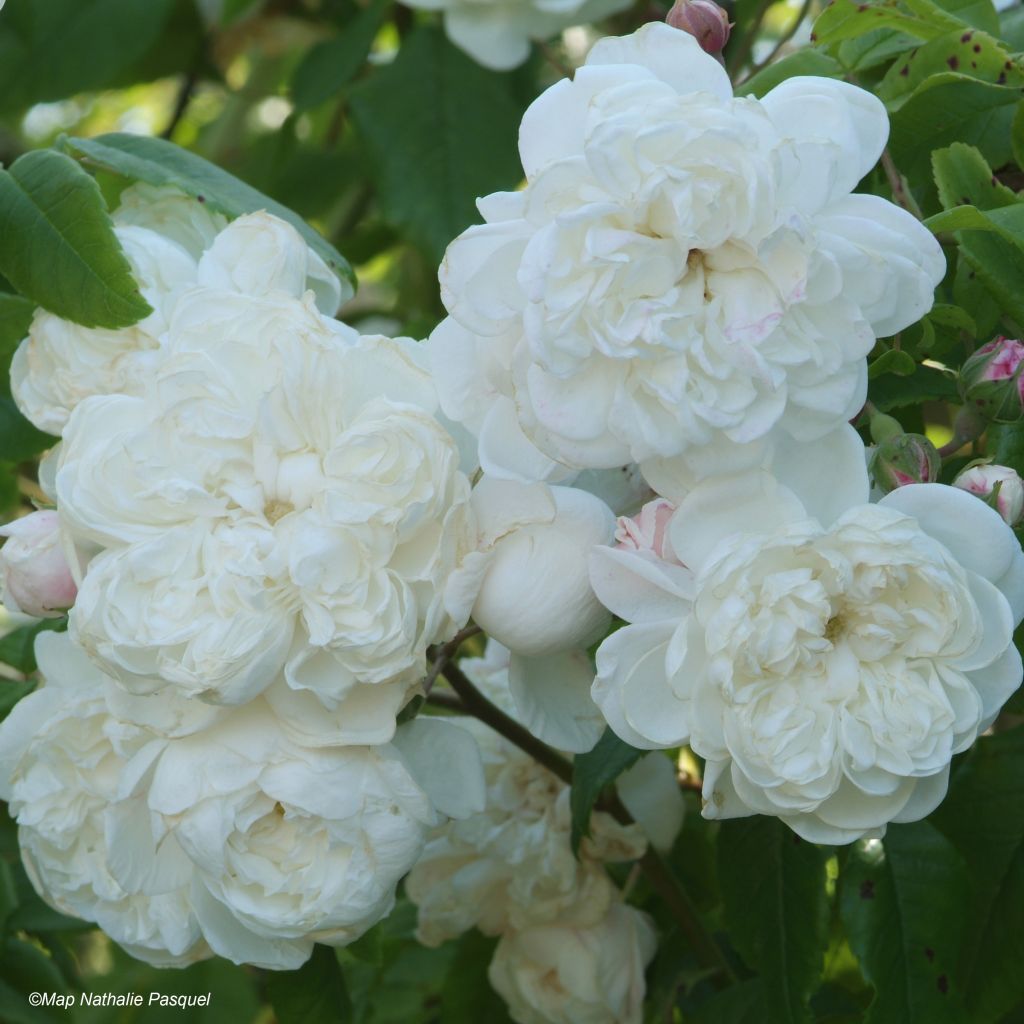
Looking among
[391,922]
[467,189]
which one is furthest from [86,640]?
[467,189]

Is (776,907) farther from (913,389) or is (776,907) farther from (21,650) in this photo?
(21,650)

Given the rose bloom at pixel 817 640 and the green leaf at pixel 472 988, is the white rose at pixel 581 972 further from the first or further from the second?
the rose bloom at pixel 817 640

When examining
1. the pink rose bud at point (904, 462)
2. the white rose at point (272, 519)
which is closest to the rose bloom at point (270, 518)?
the white rose at point (272, 519)

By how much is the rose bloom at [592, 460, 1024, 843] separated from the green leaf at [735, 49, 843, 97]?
306 mm

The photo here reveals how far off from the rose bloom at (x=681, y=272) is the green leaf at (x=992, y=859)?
0.50 metres

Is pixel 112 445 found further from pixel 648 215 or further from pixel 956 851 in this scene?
pixel 956 851

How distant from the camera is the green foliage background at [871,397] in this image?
0.82 meters

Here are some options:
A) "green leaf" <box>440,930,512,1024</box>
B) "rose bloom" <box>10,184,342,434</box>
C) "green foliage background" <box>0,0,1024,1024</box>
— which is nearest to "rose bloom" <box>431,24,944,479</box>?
"green foliage background" <box>0,0,1024,1024</box>

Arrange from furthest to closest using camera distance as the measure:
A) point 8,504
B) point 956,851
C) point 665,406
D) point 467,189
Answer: point 467,189, point 8,504, point 956,851, point 665,406

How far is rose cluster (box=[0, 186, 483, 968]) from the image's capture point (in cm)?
67

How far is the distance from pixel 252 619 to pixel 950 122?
546 mm

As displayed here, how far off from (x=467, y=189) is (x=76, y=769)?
873 mm

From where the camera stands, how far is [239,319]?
741 mm

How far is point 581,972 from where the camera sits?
3.59 ft
